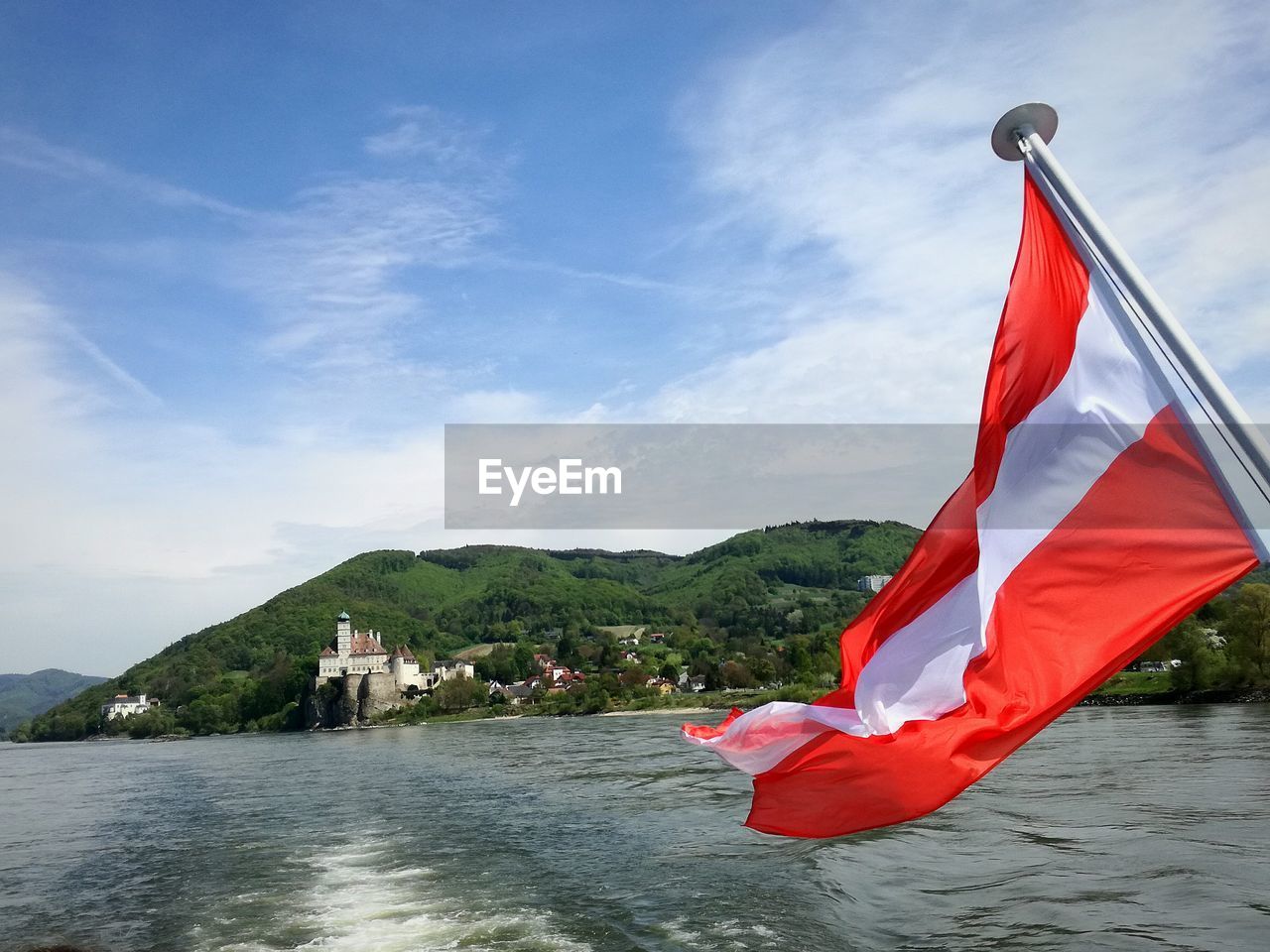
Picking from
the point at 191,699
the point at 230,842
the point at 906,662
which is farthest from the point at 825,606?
the point at 906,662

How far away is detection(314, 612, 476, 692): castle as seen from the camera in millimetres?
119375

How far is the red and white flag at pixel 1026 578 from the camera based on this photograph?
4562mm

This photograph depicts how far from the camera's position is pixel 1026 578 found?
508cm

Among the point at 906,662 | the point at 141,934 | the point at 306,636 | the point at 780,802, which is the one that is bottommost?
the point at 141,934

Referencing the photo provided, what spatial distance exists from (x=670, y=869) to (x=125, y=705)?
137971 mm

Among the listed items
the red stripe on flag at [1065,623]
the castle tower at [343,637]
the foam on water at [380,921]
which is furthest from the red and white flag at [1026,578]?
the castle tower at [343,637]

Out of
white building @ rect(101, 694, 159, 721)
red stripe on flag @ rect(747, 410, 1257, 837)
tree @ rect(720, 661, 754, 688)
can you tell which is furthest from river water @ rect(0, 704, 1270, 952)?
white building @ rect(101, 694, 159, 721)

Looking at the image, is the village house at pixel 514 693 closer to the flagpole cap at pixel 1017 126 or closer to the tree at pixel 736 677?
the tree at pixel 736 677

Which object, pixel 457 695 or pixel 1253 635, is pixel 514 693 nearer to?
pixel 457 695

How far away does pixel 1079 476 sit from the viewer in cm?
502

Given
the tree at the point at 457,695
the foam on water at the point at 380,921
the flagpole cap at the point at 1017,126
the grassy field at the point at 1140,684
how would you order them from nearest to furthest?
the flagpole cap at the point at 1017,126 < the foam on water at the point at 380,921 < the grassy field at the point at 1140,684 < the tree at the point at 457,695

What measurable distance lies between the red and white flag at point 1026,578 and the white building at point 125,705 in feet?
460

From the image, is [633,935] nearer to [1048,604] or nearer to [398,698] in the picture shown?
[1048,604]

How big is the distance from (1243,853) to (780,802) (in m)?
10.7
